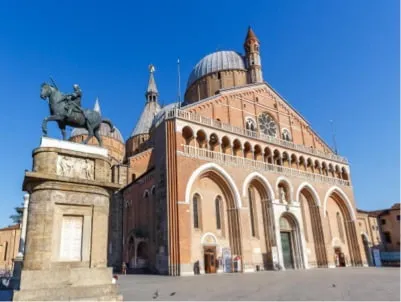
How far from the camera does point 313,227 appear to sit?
3041cm

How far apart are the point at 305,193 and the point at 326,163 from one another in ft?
16.5

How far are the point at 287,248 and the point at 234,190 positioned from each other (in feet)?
27.1

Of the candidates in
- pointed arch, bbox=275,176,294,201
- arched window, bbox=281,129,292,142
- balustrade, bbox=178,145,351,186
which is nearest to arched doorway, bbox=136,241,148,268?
balustrade, bbox=178,145,351,186

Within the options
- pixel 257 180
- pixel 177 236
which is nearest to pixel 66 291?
pixel 177 236

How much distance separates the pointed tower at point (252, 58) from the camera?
3531 cm

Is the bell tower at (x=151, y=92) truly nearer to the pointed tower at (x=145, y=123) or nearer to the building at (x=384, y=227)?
the pointed tower at (x=145, y=123)

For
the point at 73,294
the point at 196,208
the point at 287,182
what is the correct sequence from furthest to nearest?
the point at 287,182 → the point at 196,208 → the point at 73,294

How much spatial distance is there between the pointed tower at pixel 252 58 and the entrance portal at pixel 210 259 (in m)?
20.6

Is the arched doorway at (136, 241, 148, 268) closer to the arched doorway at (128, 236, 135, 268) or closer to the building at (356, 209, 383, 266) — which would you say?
the arched doorway at (128, 236, 135, 268)

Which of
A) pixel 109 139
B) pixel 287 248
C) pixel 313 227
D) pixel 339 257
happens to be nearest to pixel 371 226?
pixel 339 257

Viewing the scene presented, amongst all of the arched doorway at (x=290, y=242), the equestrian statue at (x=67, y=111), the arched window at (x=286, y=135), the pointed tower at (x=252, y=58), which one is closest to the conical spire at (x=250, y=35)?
the pointed tower at (x=252, y=58)

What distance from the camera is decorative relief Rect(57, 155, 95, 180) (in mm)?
8266

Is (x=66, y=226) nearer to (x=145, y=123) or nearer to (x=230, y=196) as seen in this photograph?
(x=230, y=196)

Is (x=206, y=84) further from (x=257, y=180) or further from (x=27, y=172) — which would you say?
(x=27, y=172)
